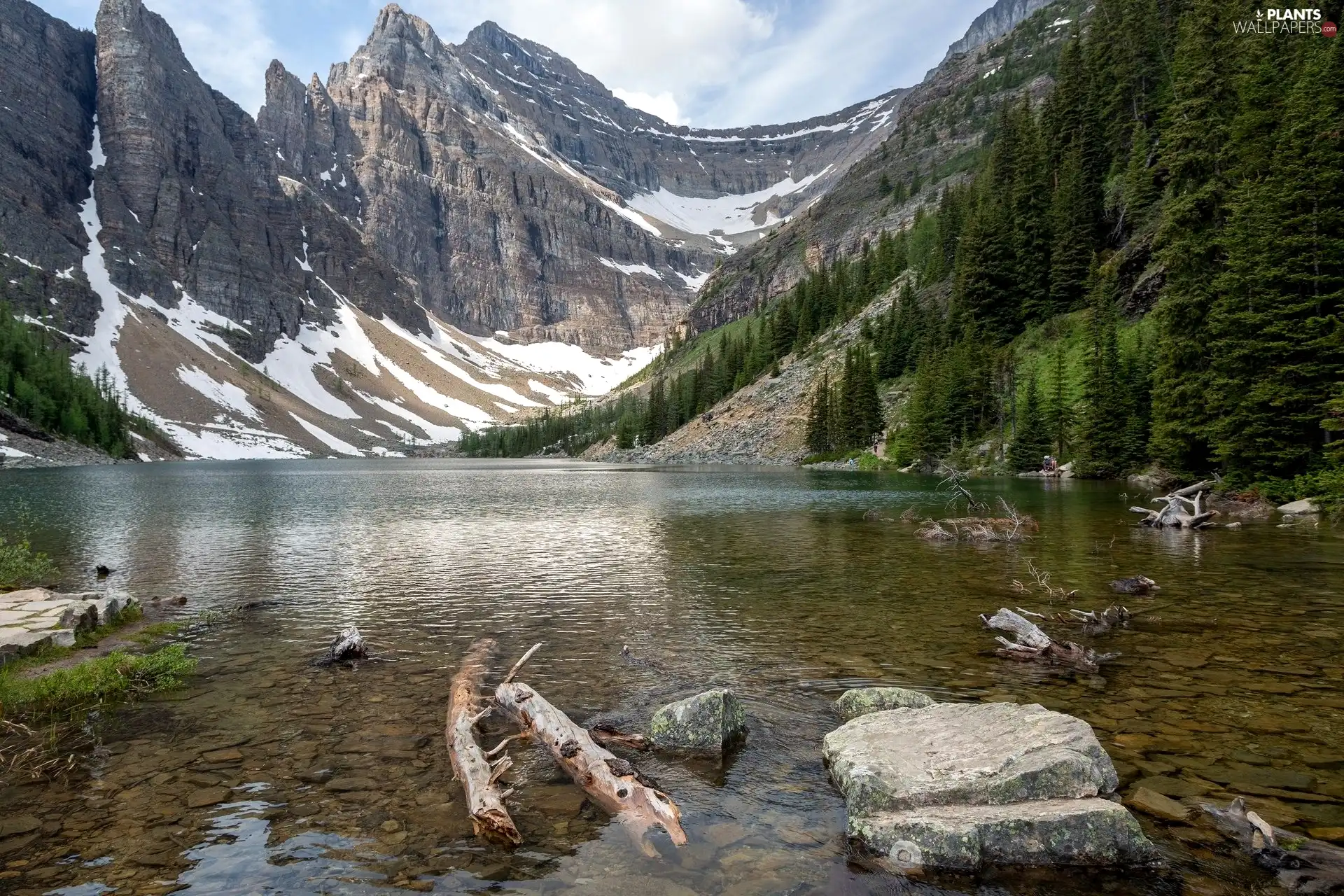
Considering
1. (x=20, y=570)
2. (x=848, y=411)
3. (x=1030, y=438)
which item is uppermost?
(x=848, y=411)

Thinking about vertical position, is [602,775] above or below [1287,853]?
below

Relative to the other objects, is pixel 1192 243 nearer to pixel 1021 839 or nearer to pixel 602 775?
pixel 1021 839

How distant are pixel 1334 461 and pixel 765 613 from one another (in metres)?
32.1

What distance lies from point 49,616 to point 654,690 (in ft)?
48.1

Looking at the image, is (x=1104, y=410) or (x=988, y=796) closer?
(x=988, y=796)

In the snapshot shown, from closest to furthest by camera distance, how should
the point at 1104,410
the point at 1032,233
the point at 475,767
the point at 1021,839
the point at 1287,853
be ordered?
the point at 1287,853
the point at 1021,839
the point at 475,767
the point at 1104,410
the point at 1032,233

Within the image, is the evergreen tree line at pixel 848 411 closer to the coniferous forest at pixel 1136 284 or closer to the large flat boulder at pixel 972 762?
the coniferous forest at pixel 1136 284

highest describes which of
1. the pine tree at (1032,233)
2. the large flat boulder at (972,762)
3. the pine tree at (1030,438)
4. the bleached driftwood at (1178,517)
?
the pine tree at (1032,233)

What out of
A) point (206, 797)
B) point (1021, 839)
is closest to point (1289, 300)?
point (1021, 839)

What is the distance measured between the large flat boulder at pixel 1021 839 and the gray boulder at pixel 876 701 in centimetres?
322

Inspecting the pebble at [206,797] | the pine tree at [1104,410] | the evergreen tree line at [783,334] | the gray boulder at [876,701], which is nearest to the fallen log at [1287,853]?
the gray boulder at [876,701]

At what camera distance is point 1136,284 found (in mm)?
67562

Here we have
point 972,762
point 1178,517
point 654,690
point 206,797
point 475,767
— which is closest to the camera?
point 972,762

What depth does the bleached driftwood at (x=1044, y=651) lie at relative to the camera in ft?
42.2
